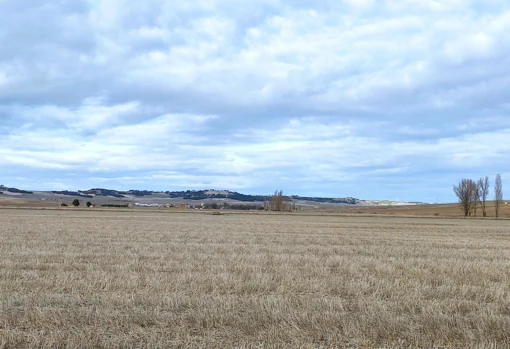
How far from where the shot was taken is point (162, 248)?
2109cm

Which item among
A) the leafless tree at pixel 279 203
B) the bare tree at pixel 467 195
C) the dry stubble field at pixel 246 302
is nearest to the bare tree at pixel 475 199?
the bare tree at pixel 467 195

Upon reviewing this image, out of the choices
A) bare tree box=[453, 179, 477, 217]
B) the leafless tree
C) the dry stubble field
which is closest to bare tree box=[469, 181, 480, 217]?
bare tree box=[453, 179, 477, 217]

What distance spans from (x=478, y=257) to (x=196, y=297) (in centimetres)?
1431

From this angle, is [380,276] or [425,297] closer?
[425,297]

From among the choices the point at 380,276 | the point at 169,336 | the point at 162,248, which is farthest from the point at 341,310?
the point at 162,248

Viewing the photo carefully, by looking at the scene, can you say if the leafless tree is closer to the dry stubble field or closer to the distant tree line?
the distant tree line

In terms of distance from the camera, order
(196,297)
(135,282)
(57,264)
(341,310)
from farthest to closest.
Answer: (57,264) → (135,282) → (196,297) → (341,310)

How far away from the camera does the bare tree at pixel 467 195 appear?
13634cm

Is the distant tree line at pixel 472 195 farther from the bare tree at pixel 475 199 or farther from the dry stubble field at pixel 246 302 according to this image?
the dry stubble field at pixel 246 302

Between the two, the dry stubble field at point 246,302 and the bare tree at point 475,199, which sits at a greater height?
the bare tree at point 475,199

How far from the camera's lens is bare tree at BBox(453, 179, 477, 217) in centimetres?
13634

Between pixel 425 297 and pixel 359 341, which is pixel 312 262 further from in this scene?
pixel 359 341

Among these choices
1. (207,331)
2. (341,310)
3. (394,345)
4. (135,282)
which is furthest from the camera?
(135,282)

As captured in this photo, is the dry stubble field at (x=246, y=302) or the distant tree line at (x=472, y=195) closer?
the dry stubble field at (x=246, y=302)
